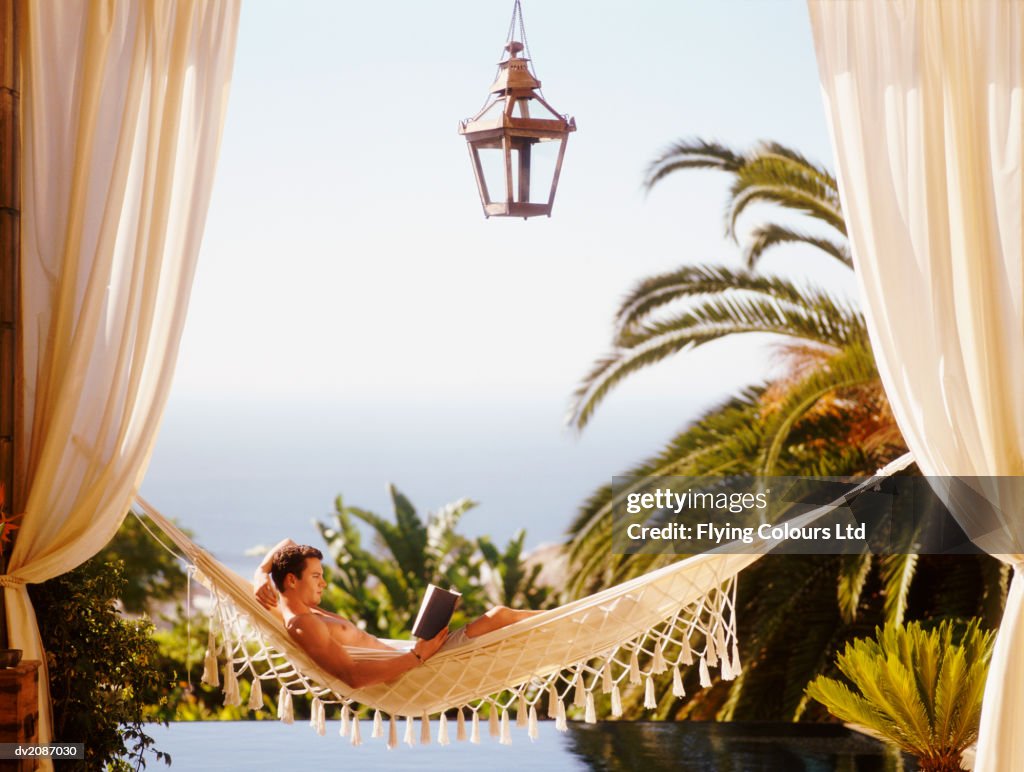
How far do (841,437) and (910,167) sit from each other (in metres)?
2.20

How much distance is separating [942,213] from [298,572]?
165 cm

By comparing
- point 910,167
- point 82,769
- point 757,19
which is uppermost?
point 757,19

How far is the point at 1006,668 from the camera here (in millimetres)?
2258

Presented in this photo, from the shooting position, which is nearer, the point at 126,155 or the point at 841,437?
the point at 126,155

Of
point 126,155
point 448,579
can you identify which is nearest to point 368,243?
point 448,579

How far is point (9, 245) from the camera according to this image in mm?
2430

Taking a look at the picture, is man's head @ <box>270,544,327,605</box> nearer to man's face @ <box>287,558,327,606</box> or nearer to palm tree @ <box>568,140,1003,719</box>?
man's face @ <box>287,558,327,606</box>

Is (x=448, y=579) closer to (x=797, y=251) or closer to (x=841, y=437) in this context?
(x=841, y=437)

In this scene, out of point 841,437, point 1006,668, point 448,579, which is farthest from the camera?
point 448,579

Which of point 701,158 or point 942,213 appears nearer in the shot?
point 942,213

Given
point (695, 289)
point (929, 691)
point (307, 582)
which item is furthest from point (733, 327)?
point (307, 582)

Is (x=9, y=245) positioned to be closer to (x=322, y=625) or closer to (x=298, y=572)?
(x=298, y=572)

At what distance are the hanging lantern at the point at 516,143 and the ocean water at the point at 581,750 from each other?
1.56m

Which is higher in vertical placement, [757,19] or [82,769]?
[757,19]
